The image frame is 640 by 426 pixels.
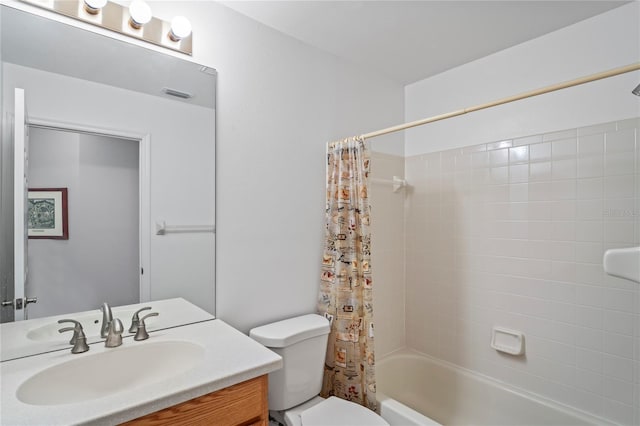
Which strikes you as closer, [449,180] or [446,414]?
[446,414]

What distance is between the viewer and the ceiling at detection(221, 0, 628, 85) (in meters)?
1.62

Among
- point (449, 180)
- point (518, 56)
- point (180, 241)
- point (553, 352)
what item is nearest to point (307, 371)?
point (180, 241)

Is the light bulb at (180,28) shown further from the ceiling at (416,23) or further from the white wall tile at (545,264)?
the white wall tile at (545,264)

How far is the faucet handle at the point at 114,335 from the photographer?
1185 millimetres

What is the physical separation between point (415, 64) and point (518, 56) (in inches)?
24.5

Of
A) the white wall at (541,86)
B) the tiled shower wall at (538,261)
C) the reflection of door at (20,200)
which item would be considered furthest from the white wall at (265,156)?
the white wall at (541,86)

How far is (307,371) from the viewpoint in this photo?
1.60 m

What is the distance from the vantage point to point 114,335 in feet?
Answer: 3.92

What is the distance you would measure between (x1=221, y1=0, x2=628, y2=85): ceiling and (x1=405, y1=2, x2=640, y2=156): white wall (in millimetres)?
82

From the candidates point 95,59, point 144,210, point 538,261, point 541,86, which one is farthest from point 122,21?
point 538,261

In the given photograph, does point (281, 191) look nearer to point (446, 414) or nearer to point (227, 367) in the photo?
point (227, 367)

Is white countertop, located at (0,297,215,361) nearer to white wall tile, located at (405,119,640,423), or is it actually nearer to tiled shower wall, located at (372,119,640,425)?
tiled shower wall, located at (372,119,640,425)

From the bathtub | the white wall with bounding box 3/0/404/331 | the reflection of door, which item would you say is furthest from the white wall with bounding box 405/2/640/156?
the reflection of door

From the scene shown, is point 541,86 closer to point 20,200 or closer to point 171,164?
point 171,164
